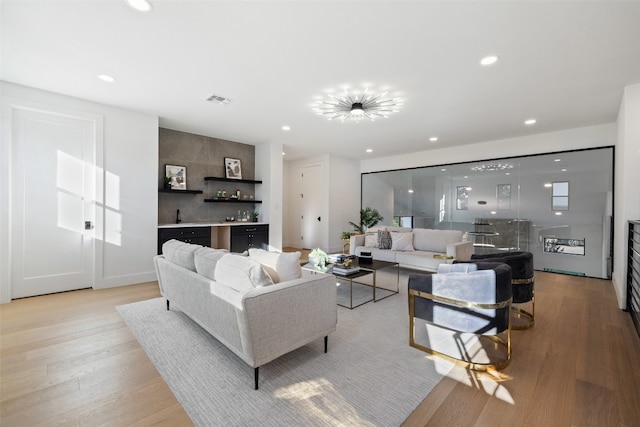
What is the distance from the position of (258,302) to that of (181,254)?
54.9 inches

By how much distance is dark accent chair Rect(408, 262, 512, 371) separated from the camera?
2.08 m

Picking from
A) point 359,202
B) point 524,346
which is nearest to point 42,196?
point 524,346

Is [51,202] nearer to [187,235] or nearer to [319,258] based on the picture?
[187,235]

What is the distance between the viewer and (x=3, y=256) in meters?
3.43

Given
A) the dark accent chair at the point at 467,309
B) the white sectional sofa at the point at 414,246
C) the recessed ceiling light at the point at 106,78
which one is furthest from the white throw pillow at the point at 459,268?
the recessed ceiling light at the point at 106,78

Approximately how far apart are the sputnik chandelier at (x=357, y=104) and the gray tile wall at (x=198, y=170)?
2830mm

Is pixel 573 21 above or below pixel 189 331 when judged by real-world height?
above

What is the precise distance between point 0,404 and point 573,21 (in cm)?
486

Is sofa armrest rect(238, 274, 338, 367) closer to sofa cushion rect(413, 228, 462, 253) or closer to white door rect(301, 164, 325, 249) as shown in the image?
sofa cushion rect(413, 228, 462, 253)

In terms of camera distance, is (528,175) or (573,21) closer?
(573,21)

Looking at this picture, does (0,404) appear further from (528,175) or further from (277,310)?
(528,175)

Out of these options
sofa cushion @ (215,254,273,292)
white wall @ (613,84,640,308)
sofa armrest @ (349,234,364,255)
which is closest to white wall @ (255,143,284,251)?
sofa armrest @ (349,234,364,255)

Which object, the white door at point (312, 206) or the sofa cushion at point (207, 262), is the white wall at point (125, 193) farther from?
the white door at point (312, 206)

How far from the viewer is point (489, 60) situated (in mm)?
2729
